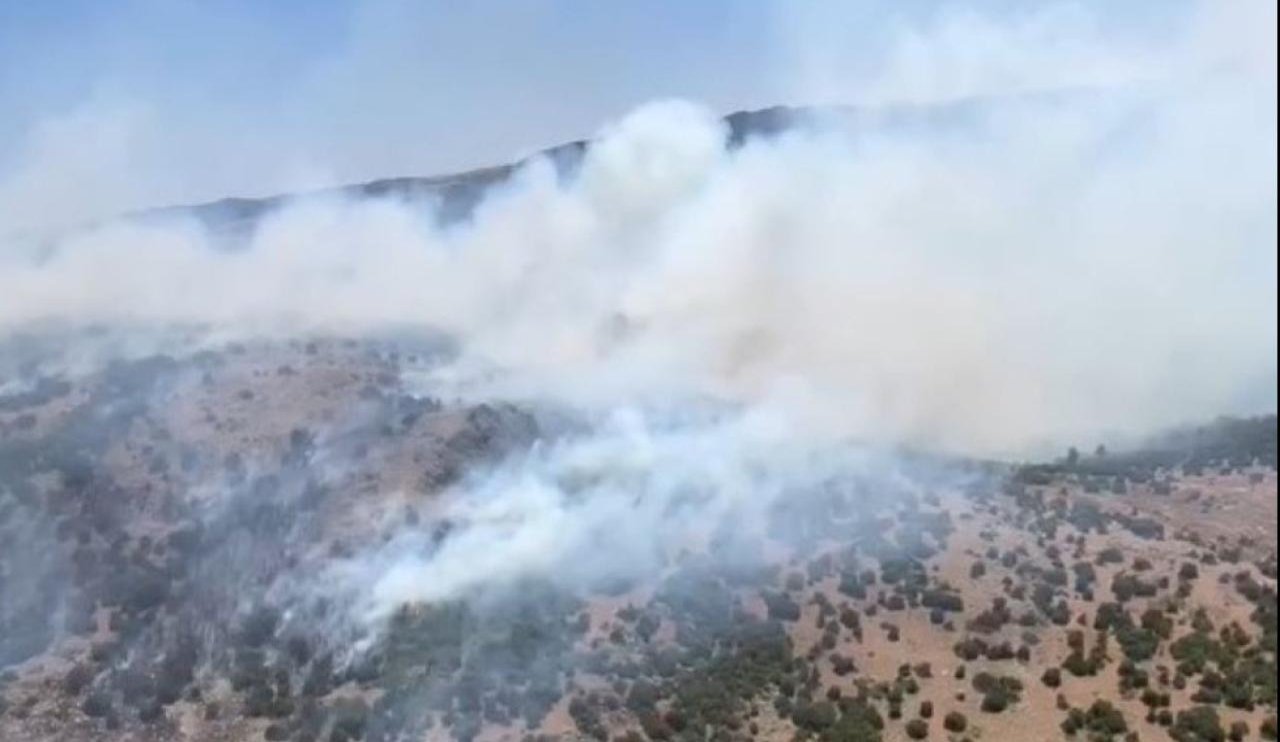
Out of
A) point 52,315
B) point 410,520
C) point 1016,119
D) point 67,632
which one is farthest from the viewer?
point 1016,119

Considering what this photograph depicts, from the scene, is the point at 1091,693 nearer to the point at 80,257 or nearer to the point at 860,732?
the point at 860,732

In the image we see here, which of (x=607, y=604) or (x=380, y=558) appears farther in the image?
(x=380, y=558)

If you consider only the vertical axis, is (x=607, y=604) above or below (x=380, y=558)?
below

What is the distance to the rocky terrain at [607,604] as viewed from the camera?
40469mm

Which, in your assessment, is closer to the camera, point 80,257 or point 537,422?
point 537,422

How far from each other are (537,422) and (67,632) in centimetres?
1998

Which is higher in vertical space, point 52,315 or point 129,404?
point 52,315

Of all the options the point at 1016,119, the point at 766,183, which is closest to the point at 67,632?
the point at 766,183

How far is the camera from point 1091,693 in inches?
1571

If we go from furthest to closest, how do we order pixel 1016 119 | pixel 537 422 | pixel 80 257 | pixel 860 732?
pixel 1016 119 < pixel 80 257 < pixel 537 422 < pixel 860 732

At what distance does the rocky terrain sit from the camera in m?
40.5

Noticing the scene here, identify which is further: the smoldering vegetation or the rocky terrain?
the smoldering vegetation

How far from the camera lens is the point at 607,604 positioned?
46500mm

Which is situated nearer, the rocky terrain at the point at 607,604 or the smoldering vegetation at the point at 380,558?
the rocky terrain at the point at 607,604
